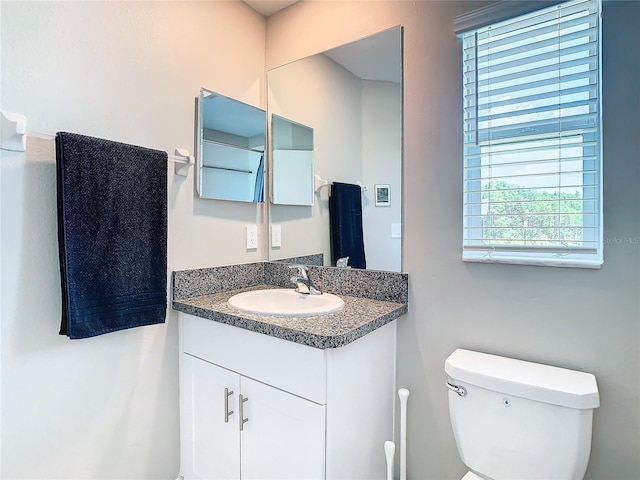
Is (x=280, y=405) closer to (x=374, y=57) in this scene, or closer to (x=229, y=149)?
(x=229, y=149)

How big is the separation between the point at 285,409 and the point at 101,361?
71 cm

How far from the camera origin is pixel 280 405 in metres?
1.15

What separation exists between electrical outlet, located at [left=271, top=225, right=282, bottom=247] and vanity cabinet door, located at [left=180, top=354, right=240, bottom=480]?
0.69 metres

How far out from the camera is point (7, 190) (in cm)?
105

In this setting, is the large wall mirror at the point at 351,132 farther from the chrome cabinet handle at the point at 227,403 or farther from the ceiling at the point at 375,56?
the chrome cabinet handle at the point at 227,403

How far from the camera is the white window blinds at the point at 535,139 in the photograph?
3.57 feet

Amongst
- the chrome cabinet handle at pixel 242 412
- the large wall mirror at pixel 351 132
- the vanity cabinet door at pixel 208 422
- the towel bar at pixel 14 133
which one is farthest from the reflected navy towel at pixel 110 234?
the large wall mirror at pixel 351 132

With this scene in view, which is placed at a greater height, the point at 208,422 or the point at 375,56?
the point at 375,56

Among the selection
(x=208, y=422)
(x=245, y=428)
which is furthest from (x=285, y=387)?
(x=208, y=422)

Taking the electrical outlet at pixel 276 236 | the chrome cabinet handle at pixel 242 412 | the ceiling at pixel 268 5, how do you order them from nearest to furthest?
the chrome cabinet handle at pixel 242 412 < the ceiling at pixel 268 5 < the electrical outlet at pixel 276 236

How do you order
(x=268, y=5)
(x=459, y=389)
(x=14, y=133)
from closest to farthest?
(x=14, y=133)
(x=459, y=389)
(x=268, y=5)

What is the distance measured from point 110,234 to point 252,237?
71cm

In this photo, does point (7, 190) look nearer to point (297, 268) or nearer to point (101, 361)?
point (101, 361)

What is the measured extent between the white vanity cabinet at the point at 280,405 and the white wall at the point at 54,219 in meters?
0.16
